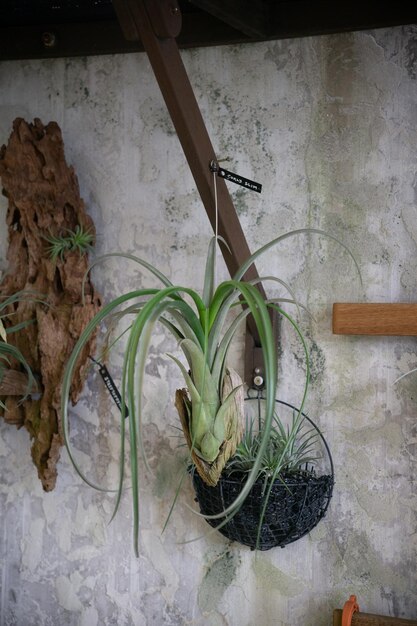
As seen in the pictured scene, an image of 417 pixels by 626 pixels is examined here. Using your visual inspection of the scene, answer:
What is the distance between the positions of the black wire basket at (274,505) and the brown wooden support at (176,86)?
1.96 feet

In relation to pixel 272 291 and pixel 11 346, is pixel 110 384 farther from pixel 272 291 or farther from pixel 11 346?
pixel 272 291

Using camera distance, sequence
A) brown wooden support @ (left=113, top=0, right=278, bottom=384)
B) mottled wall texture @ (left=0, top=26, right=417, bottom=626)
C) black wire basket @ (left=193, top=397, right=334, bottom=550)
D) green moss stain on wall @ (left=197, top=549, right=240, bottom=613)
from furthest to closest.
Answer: green moss stain on wall @ (left=197, top=549, right=240, bottom=613), mottled wall texture @ (left=0, top=26, right=417, bottom=626), black wire basket @ (left=193, top=397, right=334, bottom=550), brown wooden support @ (left=113, top=0, right=278, bottom=384)

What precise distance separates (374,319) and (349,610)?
2.52ft

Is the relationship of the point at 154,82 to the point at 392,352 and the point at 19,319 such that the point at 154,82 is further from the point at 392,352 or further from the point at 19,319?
the point at 392,352

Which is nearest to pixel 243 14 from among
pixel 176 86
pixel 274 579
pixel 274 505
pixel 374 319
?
pixel 176 86

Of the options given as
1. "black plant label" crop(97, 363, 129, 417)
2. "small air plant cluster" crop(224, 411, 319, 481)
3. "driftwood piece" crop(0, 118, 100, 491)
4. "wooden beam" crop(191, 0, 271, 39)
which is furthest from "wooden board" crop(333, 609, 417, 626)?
"wooden beam" crop(191, 0, 271, 39)

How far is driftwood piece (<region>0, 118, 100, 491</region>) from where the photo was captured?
2.47 metres

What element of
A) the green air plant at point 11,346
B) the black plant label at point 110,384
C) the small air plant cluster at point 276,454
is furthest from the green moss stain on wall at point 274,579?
the green air plant at point 11,346

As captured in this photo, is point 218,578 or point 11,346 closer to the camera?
point 11,346

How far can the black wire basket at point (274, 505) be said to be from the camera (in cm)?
206

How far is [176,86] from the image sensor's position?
1937 mm

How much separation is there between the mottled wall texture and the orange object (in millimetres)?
126

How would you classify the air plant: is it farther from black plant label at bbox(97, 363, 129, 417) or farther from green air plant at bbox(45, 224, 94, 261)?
green air plant at bbox(45, 224, 94, 261)

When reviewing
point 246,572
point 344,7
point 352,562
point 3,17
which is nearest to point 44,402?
point 246,572
